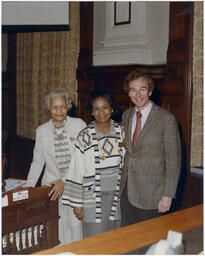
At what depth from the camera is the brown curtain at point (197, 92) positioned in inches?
117

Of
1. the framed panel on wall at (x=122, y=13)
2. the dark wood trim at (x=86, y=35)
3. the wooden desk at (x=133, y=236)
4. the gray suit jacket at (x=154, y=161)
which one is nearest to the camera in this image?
the wooden desk at (x=133, y=236)

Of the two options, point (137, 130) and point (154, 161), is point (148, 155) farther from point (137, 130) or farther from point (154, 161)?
point (137, 130)

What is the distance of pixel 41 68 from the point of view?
4.89 m

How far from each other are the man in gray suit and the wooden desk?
0.33 meters

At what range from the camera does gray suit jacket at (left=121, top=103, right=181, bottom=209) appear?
85.0 inches

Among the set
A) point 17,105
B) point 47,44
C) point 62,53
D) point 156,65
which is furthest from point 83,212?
point 17,105

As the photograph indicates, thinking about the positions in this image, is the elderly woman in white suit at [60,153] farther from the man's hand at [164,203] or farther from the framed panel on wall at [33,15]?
the framed panel on wall at [33,15]

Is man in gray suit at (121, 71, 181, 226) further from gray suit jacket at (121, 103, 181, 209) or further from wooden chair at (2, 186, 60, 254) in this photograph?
wooden chair at (2, 186, 60, 254)

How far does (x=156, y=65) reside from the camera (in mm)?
3436

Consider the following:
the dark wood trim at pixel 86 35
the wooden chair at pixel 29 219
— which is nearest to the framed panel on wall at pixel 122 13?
A: the dark wood trim at pixel 86 35

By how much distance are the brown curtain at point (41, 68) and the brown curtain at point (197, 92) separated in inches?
69.9

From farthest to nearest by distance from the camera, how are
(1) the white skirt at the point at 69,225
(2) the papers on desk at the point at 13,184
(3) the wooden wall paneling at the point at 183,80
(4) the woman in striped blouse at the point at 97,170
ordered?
(3) the wooden wall paneling at the point at 183,80, (2) the papers on desk at the point at 13,184, (1) the white skirt at the point at 69,225, (4) the woman in striped blouse at the point at 97,170

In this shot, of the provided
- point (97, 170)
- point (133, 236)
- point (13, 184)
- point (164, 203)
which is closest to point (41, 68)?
point (13, 184)

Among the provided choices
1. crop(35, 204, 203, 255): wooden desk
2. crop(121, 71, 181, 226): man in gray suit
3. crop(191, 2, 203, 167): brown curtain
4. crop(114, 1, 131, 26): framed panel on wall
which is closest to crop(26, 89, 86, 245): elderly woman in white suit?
crop(121, 71, 181, 226): man in gray suit
